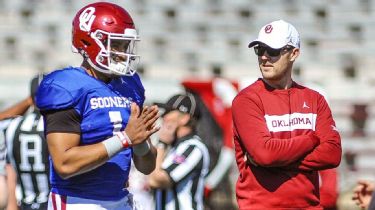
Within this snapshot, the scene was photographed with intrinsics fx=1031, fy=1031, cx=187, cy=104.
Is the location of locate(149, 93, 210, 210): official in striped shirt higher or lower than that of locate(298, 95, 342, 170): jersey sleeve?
lower

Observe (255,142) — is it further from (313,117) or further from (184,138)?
(184,138)

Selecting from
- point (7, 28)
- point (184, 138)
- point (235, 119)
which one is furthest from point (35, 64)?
point (235, 119)

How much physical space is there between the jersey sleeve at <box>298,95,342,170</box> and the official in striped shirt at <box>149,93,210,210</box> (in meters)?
1.62

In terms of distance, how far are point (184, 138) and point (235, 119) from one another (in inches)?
69.2

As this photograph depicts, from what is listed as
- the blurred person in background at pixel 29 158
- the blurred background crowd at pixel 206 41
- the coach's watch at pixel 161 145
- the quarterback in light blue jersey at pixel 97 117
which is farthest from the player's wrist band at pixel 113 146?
the blurred background crowd at pixel 206 41

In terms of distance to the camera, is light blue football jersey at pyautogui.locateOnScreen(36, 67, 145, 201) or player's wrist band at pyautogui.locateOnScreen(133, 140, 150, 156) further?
player's wrist band at pyautogui.locateOnScreen(133, 140, 150, 156)

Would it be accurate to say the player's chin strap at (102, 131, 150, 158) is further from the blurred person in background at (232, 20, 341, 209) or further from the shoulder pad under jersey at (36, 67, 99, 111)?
the blurred person in background at (232, 20, 341, 209)

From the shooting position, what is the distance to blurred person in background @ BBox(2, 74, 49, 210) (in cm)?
642

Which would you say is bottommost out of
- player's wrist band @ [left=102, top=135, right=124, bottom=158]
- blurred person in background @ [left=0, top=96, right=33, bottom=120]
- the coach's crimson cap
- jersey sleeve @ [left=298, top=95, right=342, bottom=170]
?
blurred person in background @ [left=0, top=96, right=33, bottom=120]

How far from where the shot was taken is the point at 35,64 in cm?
1370

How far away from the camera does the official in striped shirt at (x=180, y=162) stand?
262 inches

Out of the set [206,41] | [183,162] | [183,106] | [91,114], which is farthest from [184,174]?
[206,41]

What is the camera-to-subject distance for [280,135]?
16.8 feet

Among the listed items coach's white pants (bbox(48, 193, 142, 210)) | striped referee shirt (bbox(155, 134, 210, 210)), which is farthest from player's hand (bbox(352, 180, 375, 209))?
coach's white pants (bbox(48, 193, 142, 210))
